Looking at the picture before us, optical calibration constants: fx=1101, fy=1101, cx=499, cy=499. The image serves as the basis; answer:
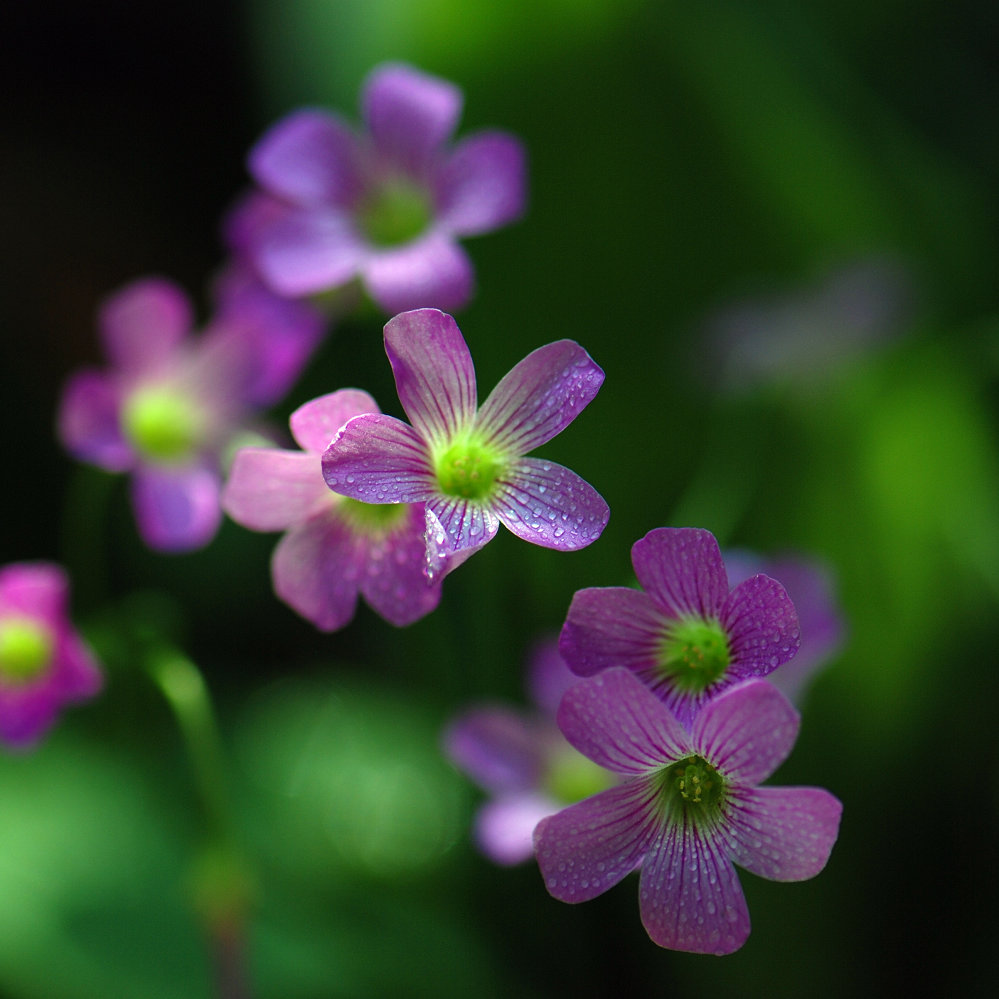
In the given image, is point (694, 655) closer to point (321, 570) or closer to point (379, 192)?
point (321, 570)

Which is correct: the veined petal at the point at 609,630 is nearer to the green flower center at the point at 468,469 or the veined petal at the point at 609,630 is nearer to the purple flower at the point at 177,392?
the green flower center at the point at 468,469

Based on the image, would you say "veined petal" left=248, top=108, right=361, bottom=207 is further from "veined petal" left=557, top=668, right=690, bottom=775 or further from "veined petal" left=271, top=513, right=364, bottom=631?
"veined petal" left=557, top=668, right=690, bottom=775

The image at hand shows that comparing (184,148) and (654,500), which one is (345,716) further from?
(184,148)

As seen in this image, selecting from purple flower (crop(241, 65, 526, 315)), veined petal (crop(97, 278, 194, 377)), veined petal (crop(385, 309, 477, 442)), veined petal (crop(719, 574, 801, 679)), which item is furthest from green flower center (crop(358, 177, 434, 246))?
veined petal (crop(719, 574, 801, 679))

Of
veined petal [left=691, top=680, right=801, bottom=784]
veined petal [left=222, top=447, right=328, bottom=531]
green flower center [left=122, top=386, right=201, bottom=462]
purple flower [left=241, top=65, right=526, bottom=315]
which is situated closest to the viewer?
veined petal [left=691, top=680, right=801, bottom=784]

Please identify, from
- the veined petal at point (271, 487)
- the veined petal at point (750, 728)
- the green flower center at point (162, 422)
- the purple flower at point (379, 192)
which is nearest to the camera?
the veined petal at point (750, 728)

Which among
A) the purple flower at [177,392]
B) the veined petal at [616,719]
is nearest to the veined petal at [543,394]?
the veined petal at [616,719]
